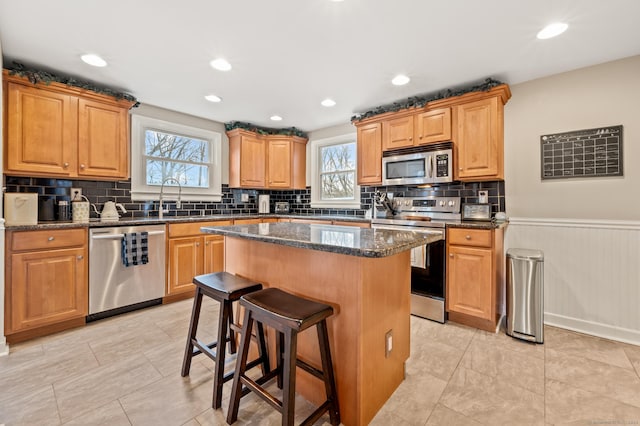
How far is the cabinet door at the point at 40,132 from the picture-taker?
7.74 feet

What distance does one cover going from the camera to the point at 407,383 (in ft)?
5.73

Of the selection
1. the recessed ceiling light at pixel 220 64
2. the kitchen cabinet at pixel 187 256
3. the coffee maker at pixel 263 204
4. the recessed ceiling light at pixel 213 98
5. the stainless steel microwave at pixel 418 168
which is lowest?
the kitchen cabinet at pixel 187 256

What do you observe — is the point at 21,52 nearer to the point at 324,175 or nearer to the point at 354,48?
the point at 354,48

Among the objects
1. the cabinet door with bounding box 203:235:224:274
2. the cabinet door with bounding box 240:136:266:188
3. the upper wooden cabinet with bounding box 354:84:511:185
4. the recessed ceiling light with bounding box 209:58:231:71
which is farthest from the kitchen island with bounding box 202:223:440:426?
the cabinet door with bounding box 240:136:266:188

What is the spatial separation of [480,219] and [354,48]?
206cm

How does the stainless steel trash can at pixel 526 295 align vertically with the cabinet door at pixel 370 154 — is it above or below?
below

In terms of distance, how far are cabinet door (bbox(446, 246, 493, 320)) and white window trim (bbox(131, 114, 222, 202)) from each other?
3234 millimetres

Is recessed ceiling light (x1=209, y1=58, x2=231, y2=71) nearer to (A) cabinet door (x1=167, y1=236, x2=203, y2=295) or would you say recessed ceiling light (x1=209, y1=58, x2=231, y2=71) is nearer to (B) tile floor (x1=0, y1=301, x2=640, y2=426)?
(A) cabinet door (x1=167, y1=236, x2=203, y2=295)

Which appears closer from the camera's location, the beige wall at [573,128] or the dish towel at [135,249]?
the beige wall at [573,128]

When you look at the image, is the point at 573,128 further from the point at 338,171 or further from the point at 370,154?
the point at 338,171

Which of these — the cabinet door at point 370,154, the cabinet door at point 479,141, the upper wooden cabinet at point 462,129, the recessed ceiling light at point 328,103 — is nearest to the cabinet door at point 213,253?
the cabinet door at point 370,154

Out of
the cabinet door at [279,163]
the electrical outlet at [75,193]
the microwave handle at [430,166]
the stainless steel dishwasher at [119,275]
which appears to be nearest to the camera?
the stainless steel dishwasher at [119,275]

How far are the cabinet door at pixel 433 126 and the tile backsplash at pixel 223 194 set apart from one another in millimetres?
547

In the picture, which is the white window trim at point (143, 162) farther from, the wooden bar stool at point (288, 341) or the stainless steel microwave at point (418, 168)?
the wooden bar stool at point (288, 341)
